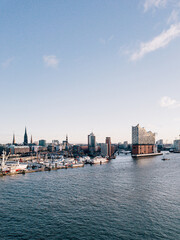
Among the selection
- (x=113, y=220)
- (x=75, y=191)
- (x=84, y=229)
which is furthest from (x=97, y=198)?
(x=84, y=229)

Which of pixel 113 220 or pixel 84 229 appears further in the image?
pixel 113 220

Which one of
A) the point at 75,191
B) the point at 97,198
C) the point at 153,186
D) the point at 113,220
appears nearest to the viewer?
the point at 113,220

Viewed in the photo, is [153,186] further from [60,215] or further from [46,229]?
[46,229]

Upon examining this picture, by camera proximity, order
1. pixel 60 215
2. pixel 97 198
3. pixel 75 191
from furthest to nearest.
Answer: pixel 75 191 < pixel 97 198 < pixel 60 215

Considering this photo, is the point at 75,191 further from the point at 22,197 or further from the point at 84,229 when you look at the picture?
the point at 84,229

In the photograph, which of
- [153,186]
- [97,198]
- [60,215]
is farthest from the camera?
[153,186]

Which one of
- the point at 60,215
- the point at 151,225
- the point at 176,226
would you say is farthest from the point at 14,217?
the point at 176,226

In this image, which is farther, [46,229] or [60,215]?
[60,215]

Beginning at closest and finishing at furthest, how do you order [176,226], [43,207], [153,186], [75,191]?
[176,226] < [43,207] < [75,191] < [153,186]
